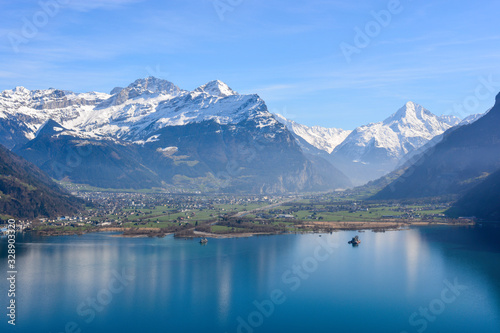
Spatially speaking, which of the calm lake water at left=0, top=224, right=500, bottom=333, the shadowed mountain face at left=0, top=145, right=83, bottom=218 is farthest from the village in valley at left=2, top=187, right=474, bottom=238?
the calm lake water at left=0, top=224, right=500, bottom=333

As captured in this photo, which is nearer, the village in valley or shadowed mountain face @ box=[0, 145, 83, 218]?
the village in valley

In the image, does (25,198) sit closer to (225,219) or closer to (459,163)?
(225,219)

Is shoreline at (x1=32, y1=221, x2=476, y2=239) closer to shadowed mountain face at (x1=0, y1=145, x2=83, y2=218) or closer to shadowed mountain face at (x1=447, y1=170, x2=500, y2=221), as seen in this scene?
shadowed mountain face at (x1=447, y1=170, x2=500, y2=221)

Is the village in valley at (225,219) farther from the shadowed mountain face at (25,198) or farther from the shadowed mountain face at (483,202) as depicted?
the shadowed mountain face at (483,202)

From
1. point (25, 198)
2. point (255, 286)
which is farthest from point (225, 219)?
point (255, 286)

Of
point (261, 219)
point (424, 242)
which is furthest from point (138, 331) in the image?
point (261, 219)

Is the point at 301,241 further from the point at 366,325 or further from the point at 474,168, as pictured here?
the point at 474,168

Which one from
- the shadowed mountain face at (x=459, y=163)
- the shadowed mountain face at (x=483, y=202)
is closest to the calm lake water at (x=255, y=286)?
the shadowed mountain face at (x=483, y=202)
